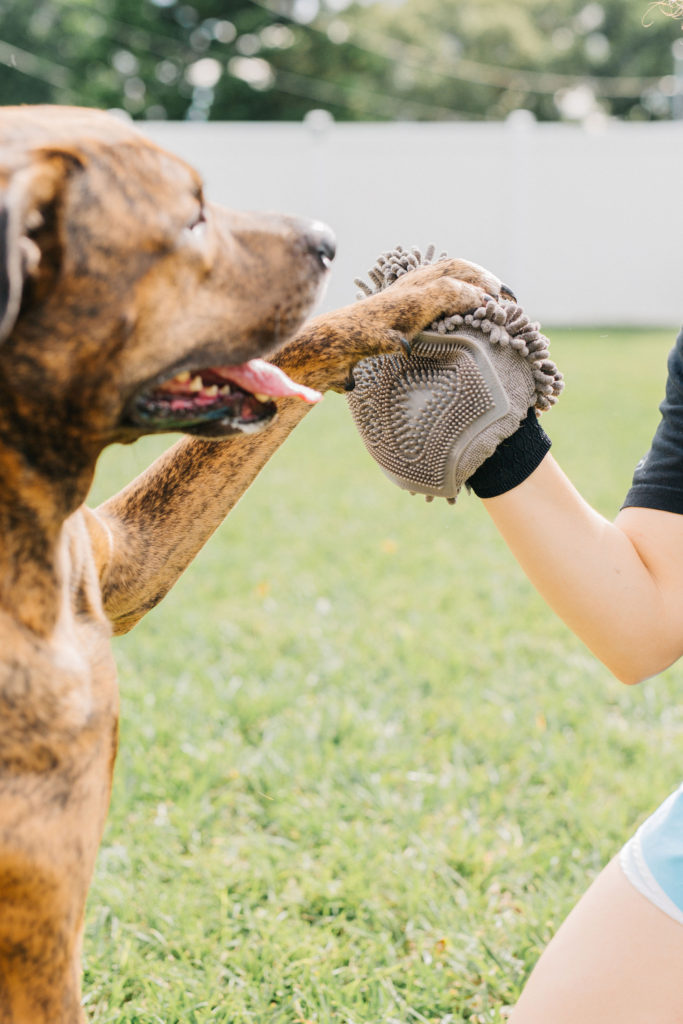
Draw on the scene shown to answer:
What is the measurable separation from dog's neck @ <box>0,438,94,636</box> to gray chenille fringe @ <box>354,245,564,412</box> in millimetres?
906

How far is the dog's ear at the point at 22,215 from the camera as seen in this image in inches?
51.7

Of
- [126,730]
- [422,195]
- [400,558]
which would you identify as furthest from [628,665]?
[422,195]

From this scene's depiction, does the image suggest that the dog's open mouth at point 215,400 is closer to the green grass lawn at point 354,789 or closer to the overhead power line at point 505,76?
the green grass lawn at point 354,789

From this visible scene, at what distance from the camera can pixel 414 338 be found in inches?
86.4

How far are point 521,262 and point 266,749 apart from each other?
16.2 m

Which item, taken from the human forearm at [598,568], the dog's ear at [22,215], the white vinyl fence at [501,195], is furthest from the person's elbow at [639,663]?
the white vinyl fence at [501,195]

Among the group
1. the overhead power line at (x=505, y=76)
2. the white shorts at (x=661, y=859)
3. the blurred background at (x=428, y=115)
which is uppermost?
the white shorts at (x=661, y=859)

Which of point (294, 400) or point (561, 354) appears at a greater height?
point (294, 400)

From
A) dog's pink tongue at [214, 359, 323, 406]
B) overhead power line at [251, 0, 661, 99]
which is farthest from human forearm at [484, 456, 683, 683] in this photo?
overhead power line at [251, 0, 661, 99]

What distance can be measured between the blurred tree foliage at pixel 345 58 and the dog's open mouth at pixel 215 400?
92.8 feet

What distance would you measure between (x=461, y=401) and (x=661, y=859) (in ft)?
3.27

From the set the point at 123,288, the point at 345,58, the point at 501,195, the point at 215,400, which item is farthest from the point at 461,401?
the point at 345,58

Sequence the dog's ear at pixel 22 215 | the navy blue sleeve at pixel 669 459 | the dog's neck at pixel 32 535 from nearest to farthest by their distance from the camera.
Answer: the dog's ear at pixel 22 215 → the dog's neck at pixel 32 535 → the navy blue sleeve at pixel 669 459

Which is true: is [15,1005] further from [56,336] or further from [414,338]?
[414,338]
